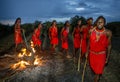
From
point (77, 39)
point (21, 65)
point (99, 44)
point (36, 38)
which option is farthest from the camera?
point (36, 38)

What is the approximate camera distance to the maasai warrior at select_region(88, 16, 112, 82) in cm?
905

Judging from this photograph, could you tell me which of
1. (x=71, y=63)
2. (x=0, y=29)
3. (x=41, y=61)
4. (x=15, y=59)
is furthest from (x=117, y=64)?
(x=0, y=29)

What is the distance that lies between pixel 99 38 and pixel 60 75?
266 centimetres

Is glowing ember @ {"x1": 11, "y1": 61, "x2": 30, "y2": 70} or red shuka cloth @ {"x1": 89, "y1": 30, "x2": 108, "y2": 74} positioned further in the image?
glowing ember @ {"x1": 11, "y1": 61, "x2": 30, "y2": 70}

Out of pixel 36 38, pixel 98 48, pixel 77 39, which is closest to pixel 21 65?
pixel 77 39

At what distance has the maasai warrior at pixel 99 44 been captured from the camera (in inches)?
356

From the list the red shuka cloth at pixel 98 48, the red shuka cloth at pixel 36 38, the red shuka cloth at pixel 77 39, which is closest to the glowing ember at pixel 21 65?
the red shuka cloth at pixel 77 39

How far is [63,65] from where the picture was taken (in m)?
12.9

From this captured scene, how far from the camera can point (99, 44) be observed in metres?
9.04

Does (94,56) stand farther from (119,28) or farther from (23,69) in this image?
(119,28)


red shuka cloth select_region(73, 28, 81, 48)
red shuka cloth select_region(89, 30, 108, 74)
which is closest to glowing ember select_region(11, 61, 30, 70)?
red shuka cloth select_region(73, 28, 81, 48)

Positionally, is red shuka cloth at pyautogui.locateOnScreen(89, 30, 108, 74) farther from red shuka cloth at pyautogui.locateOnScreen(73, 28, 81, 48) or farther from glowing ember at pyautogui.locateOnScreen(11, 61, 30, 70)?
red shuka cloth at pyautogui.locateOnScreen(73, 28, 81, 48)

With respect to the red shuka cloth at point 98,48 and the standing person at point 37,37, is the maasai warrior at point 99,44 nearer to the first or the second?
the red shuka cloth at point 98,48

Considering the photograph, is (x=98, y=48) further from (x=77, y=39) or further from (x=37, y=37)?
(x=37, y=37)
